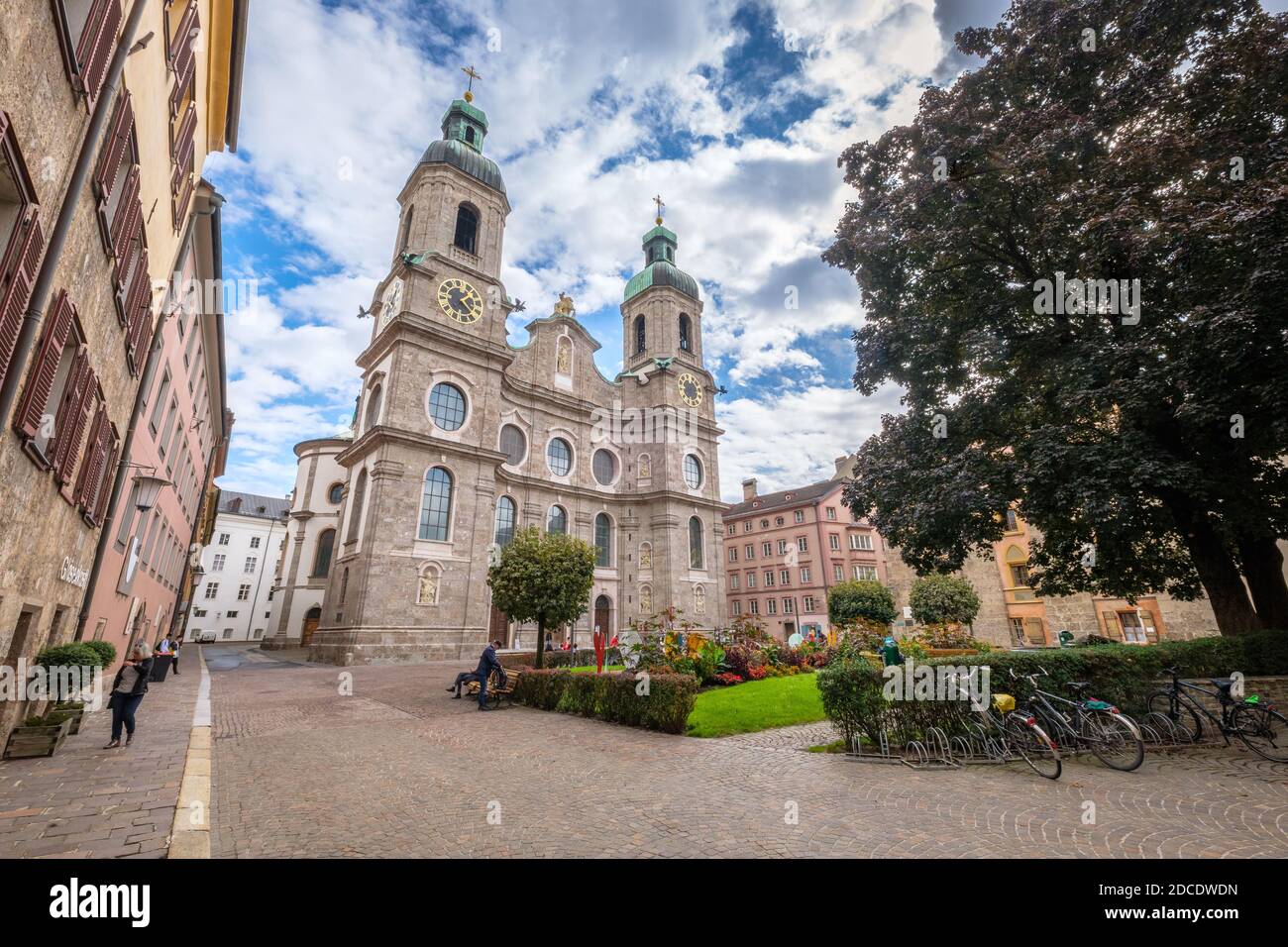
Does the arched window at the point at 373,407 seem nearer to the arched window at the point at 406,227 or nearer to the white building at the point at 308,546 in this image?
the white building at the point at 308,546

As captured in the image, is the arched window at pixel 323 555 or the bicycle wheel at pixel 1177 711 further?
the arched window at pixel 323 555

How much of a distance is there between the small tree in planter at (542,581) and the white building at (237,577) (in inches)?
2074

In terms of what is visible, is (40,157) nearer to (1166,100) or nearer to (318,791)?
(318,791)

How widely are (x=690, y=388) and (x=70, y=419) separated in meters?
41.6

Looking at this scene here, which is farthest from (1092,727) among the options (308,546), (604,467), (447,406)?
(308,546)

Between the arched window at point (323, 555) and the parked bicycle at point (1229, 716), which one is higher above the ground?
Result: the arched window at point (323, 555)

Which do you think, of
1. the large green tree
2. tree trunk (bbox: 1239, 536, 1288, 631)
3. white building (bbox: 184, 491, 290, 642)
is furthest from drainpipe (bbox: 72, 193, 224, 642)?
white building (bbox: 184, 491, 290, 642)

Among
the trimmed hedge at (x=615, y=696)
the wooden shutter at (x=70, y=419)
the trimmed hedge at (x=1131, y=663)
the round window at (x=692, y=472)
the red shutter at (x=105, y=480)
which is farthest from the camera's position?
the round window at (x=692, y=472)

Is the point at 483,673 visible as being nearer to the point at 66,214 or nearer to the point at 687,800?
the point at 687,800

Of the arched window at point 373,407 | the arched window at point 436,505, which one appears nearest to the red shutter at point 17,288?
the arched window at point 436,505

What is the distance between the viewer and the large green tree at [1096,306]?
9.55 meters

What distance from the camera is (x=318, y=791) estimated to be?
6.55 metres
